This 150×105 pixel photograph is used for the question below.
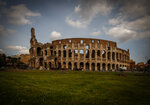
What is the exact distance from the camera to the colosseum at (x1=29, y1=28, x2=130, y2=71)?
41500 mm

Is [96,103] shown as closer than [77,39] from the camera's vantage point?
Yes

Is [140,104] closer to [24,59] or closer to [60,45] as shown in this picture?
[60,45]

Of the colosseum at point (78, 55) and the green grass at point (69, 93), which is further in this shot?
the colosseum at point (78, 55)

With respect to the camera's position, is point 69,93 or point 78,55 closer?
point 69,93

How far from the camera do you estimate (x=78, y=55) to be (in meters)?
41.5

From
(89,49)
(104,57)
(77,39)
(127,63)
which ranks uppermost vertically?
(77,39)

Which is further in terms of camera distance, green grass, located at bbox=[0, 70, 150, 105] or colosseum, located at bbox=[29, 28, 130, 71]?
colosseum, located at bbox=[29, 28, 130, 71]

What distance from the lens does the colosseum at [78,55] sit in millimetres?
41500

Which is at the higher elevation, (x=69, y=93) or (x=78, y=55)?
(x=78, y=55)

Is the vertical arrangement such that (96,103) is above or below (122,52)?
below

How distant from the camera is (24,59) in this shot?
7688cm

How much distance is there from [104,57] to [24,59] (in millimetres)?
62555

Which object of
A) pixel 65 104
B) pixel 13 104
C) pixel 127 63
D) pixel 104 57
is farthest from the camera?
pixel 127 63

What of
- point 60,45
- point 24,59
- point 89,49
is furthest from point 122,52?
point 24,59
